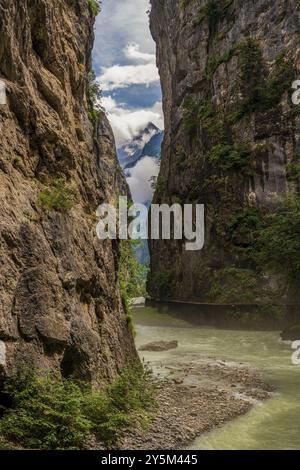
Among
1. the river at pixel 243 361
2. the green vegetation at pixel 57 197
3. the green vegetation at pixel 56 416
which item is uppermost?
the green vegetation at pixel 57 197

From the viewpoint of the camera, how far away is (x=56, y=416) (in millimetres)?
10680

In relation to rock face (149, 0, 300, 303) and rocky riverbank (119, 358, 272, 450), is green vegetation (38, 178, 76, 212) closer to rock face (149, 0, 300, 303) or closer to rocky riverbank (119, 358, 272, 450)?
rocky riverbank (119, 358, 272, 450)

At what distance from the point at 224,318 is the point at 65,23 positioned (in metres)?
27.7

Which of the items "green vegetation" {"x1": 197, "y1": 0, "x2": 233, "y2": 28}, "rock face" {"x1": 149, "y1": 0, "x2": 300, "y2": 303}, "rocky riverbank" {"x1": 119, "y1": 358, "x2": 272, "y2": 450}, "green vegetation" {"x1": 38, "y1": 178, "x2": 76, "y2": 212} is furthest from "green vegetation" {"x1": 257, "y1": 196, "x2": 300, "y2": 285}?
"green vegetation" {"x1": 197, "y1": 0, "x2": 233, "y2": 28}

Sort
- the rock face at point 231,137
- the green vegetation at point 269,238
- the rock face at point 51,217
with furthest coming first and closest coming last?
the rock face at point 231,137, the green vegetation at point 269,238, the rock face at point 51,217

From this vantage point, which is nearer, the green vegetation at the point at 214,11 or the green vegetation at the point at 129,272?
the green vegetation at the point at 129,272

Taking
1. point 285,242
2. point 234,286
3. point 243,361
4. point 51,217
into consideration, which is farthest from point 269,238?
point 51,217

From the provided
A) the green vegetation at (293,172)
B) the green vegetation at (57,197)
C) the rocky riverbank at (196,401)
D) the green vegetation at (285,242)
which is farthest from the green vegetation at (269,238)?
the green vegetation at (57,197)

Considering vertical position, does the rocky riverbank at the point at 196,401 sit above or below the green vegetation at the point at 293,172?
below

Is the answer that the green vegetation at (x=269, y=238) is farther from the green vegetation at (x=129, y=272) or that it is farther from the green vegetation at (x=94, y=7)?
the green vegetation at (x=94, y=7)

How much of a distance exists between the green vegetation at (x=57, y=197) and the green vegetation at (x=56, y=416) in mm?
4728

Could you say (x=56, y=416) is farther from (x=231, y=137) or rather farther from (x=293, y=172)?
(x=231, y=137)

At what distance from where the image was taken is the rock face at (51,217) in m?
11.8

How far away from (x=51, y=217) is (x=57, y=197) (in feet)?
2.59
